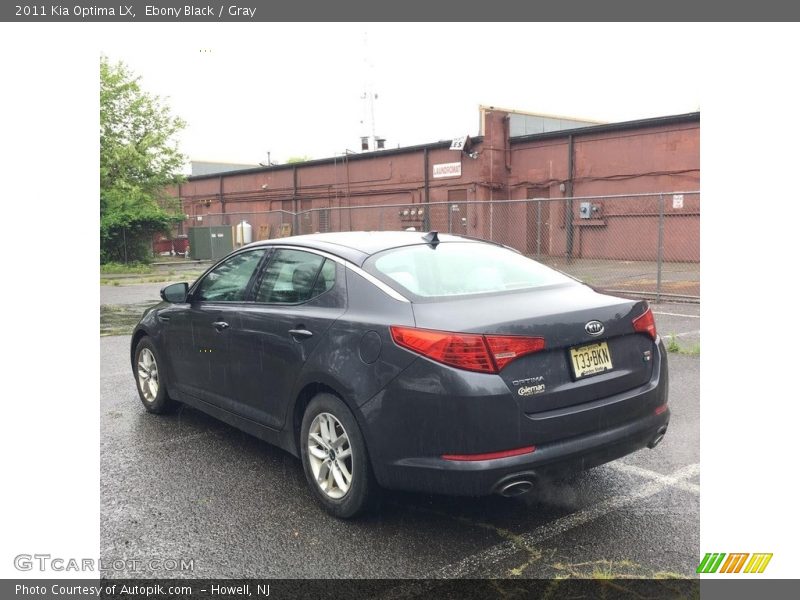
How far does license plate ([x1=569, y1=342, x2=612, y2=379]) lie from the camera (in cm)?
347

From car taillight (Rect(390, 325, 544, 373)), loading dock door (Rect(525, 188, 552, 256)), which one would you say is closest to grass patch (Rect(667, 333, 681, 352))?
car taillight (Rect(390, 325, 544, 373))

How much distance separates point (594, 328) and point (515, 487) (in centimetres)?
91

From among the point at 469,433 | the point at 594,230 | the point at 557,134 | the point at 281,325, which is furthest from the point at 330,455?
the point at 557,134

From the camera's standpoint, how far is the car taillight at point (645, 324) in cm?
379

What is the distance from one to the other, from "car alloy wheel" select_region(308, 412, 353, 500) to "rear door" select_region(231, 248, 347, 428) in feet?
1.02

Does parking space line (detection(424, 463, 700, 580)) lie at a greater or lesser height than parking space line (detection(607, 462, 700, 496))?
lesser

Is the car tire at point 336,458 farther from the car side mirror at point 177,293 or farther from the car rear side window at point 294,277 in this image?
the car side mirror at point 177,293

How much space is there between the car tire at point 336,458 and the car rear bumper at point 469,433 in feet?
0.39

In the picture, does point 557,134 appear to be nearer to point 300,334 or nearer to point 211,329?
point 211,329

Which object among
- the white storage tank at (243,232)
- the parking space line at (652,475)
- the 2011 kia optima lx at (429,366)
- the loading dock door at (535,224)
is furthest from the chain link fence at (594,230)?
the 2011 kia optima lx at (429,366)

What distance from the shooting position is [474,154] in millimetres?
25062

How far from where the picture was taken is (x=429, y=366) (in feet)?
10.8

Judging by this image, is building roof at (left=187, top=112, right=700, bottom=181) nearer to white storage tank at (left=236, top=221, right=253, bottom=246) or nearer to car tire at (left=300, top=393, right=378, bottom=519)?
white storage tank at (left=236, top=221, right=253, bottom=246)

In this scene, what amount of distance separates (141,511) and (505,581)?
2105 millimetres
